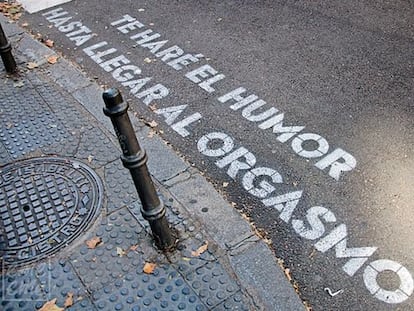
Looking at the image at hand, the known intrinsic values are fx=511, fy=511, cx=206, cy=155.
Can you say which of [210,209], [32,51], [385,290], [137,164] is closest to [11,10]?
[32,51]

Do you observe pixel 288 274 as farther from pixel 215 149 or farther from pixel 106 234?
pixel 215 149

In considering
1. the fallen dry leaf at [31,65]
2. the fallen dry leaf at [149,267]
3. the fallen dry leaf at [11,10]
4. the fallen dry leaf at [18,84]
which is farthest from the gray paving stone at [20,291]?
the fallen dry leaf at [11,10]

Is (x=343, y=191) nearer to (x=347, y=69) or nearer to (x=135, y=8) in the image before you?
(x=347, y=69)

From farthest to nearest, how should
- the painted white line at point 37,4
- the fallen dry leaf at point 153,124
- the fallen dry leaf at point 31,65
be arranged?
the painted white line at point 37,4 < the fallen dry leaf at point 31,65 < the fallen dry leaf at point 153,124

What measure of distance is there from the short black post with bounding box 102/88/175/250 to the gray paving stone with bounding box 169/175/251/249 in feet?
1.11

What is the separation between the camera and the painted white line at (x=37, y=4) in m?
A: 7.55

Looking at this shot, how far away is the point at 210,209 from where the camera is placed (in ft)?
12.9

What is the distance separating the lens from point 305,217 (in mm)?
3902

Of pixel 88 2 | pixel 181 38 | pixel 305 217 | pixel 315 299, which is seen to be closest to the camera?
pixel 315 299

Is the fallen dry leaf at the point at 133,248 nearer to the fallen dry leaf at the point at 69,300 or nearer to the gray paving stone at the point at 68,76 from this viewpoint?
the fallen dry leaf at the point at 69,300

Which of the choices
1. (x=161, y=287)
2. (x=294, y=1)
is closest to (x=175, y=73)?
(x=294, y=1)

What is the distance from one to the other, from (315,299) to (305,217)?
2.39 feet

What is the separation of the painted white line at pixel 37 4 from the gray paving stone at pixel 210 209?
4689mm

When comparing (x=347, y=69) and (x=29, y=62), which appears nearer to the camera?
(x=347, y=69)
